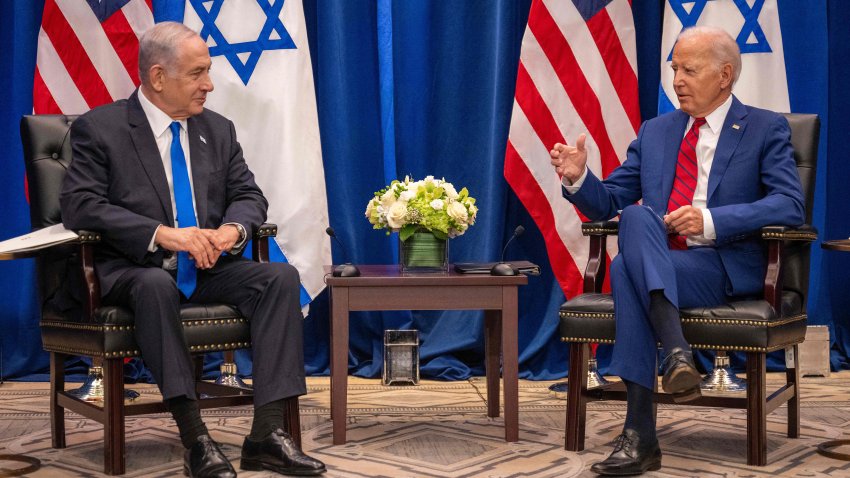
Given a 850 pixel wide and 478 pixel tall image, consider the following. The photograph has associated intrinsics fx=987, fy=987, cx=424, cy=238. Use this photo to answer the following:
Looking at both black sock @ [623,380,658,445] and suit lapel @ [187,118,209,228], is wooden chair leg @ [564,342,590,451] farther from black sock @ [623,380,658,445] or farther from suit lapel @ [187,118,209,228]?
suit lapel @ [187,118,209,228]

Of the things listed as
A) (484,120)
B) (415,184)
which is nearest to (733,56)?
(415,184)

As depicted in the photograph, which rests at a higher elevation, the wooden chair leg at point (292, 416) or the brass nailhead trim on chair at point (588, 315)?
the brass nailhead trim on chair at point (588, 315)

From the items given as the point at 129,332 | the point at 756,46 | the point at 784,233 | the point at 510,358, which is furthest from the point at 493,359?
the point at 756,46

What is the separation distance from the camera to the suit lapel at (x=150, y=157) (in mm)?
3135

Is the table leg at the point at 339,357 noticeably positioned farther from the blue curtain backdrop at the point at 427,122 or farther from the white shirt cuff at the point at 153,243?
the blue curtain backdrop at the point at 427,122

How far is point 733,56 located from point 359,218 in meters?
2.03

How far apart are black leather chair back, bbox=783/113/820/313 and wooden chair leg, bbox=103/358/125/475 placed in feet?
7.02

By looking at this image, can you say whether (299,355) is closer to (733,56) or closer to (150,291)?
(150,291)

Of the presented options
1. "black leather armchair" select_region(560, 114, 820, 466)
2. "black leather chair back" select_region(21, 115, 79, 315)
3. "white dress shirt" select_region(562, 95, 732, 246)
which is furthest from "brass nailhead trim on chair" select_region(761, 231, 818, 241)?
"black leather chair back" select_region(21, 115, 79, 315)

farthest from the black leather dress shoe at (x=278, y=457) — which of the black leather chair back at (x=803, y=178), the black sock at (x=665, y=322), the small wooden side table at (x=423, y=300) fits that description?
the black leather chair back at (x=803, y=178)

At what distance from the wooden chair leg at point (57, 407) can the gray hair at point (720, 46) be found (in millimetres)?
2370

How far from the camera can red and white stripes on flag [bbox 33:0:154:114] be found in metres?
4.39

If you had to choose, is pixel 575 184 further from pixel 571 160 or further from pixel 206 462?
pixel 206 462

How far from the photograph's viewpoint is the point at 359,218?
4754 millimetres
